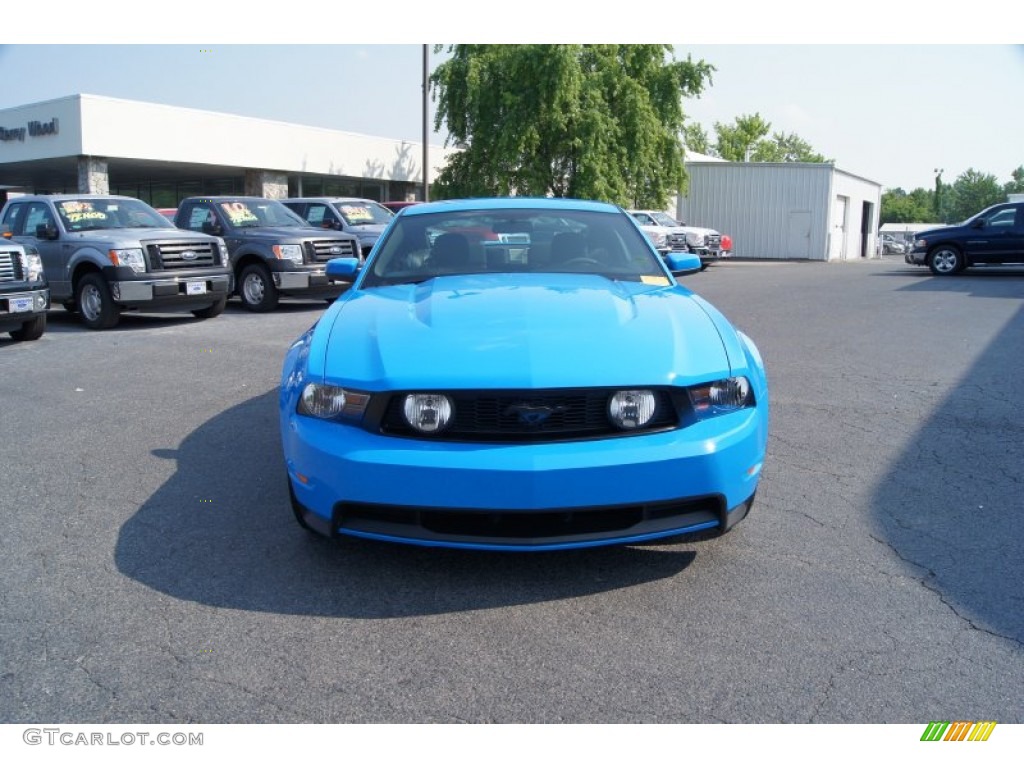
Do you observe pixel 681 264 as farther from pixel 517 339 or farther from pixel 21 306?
pixel 21 306

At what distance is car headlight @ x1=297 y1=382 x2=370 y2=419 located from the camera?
320cm

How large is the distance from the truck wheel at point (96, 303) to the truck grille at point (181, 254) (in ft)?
2.20

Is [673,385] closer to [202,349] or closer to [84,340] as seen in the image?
[202,349]

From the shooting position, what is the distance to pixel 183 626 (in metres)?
2.99

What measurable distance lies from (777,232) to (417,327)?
36344mm

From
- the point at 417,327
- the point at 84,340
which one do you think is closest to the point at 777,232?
the point at 84,340

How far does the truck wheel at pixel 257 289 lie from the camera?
43.0 feet

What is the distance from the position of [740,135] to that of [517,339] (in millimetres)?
80712

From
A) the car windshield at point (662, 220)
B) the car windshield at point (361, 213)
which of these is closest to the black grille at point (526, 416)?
the car windshield at point (361, 213)

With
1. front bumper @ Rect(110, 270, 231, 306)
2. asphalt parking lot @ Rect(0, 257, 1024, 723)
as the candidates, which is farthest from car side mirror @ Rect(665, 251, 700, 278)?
front bumper @ Rect(110, 270, 231, 306)

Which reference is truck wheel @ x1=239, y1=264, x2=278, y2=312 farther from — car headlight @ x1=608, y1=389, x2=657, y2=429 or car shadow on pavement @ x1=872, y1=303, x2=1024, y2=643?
car headlight @ x1=608, y1=389, x2=657, y2=429

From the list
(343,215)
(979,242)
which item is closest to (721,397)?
(343,215)

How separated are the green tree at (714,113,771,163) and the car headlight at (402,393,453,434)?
7947 centimetres

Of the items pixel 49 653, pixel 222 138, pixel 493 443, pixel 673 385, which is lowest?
pixel 49 653
